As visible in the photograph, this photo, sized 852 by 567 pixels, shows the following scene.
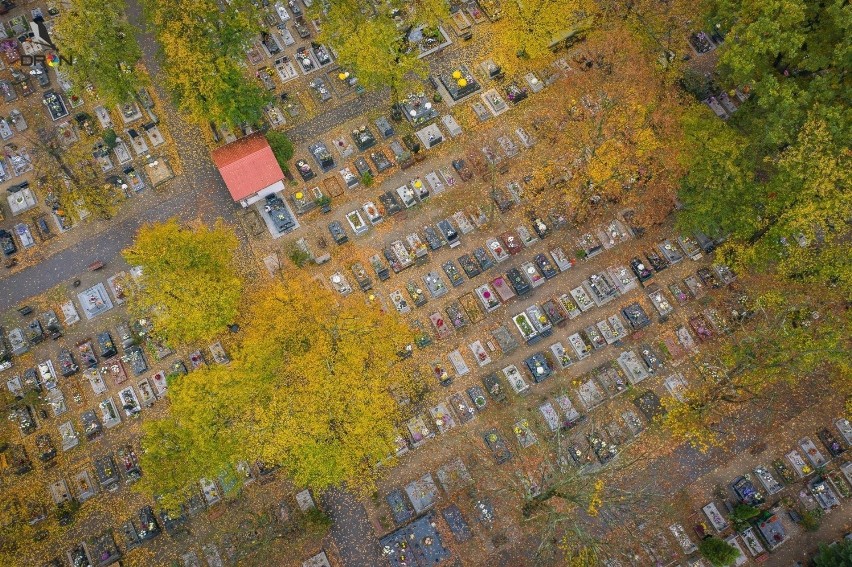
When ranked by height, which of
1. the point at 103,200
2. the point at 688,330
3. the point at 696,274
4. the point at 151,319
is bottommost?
the point at 688,330

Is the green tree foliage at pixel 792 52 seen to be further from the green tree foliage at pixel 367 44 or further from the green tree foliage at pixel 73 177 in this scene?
the green tree foliage at pixel 73 177

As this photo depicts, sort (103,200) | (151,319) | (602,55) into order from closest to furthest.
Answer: (151,319) → (103,200) → (602,55)

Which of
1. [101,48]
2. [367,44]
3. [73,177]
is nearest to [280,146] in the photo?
[367,44]

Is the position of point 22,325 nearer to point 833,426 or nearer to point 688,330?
point 688,330

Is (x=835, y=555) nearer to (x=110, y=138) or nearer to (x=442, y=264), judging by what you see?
(x=442, y=264)

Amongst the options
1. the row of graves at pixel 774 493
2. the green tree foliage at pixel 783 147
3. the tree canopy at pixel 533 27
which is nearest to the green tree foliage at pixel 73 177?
the tree canopy at pixel 533 27

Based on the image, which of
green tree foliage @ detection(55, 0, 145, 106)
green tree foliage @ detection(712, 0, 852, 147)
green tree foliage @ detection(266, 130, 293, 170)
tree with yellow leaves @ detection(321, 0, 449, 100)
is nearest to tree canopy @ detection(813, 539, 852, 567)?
green tree foliage @ detection(712, 0, 852, 147)

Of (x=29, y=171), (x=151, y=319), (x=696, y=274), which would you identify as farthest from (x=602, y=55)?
(x=29, y=171)

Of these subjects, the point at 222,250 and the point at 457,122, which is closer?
the point at 222,250
